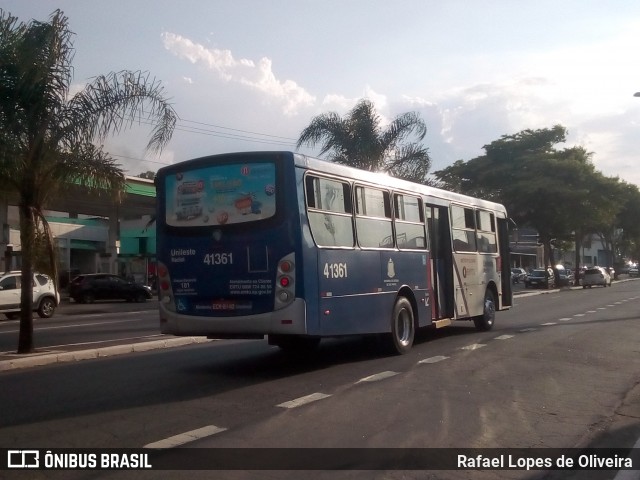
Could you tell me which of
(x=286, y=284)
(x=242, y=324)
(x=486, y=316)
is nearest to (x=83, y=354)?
(x=242, y=324)

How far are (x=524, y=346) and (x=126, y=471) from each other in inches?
403

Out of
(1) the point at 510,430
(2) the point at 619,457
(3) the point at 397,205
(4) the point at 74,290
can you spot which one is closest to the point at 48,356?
(3) the point at 397,205

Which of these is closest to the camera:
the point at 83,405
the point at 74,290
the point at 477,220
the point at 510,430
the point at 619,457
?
the point at 619,457

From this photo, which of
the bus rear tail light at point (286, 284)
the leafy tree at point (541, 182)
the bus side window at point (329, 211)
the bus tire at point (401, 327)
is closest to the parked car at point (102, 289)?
the leafy tree at point (541, 182)

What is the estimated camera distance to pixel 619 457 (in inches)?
277

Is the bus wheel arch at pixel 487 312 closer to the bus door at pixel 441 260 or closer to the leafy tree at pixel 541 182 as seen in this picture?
the bus door at pixel 441 260

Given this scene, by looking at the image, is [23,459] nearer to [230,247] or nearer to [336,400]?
[336,400]

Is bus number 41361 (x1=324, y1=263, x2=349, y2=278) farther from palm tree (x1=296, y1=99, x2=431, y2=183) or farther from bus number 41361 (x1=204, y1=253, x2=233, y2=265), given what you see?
palm tree (x1=296, y1=99, x2=431, y2=183)

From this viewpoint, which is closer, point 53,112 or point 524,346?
point 53,112

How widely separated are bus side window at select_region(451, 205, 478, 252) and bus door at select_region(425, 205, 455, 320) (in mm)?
323

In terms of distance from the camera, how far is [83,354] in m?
13.1

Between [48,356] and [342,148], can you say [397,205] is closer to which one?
[48,356]

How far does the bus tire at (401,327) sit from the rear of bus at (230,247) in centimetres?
309

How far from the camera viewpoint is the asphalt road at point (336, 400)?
23.7 ft
